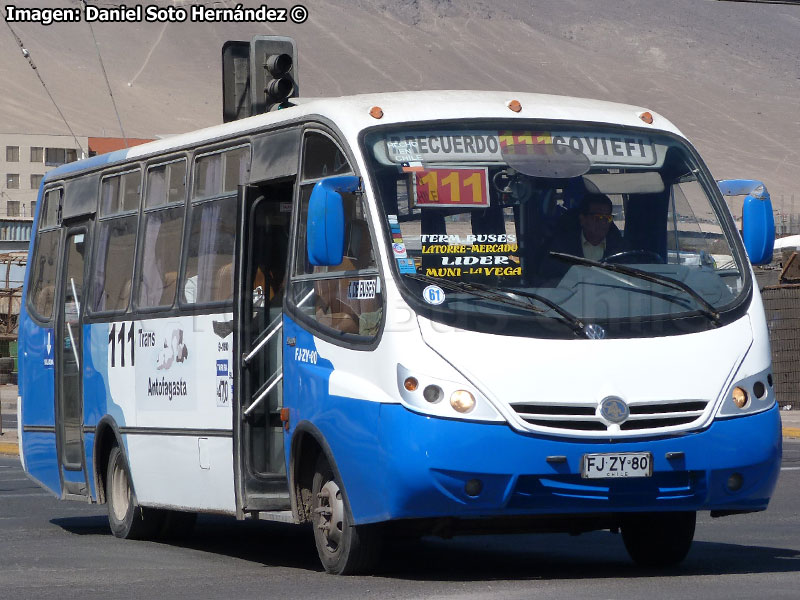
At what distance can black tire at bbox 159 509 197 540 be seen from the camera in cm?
1298

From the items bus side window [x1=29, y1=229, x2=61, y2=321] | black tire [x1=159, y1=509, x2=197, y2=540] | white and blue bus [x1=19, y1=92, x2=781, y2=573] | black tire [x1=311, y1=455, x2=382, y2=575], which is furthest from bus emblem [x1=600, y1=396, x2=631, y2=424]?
bus side window [x1=29, y1=229, x2=61, y2=321]

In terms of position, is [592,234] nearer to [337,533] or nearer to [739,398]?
[739,398]

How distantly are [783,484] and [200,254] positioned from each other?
282 inches

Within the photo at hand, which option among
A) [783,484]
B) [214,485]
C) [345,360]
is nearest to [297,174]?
[345,360]

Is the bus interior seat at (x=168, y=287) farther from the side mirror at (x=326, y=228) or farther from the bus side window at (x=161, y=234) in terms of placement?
the side mirror at (x=326, y=228)

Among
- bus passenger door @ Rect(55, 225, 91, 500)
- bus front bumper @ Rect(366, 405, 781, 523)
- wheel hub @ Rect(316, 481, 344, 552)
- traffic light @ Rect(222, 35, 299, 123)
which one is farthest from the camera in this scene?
traffic light @ Rect(222, 35, 299, 123)

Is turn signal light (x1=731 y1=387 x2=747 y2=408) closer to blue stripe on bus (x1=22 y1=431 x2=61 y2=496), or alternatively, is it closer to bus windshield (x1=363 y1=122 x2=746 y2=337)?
bus windshield (x1=363 y1=122 x2=746 y2=337)

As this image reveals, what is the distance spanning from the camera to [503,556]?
36.4 feet

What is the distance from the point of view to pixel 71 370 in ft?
45.4

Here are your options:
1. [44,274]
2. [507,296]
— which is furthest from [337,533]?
[44,274]

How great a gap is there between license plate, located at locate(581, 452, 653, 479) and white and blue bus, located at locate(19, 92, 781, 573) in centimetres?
1

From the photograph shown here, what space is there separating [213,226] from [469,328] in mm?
2898

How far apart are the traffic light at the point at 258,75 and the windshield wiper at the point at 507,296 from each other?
3.81m

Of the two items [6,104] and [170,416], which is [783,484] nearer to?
[170,416]
